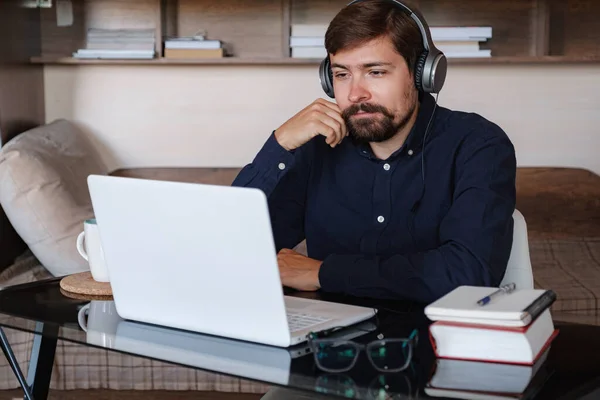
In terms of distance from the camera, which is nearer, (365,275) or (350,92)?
(365,275)

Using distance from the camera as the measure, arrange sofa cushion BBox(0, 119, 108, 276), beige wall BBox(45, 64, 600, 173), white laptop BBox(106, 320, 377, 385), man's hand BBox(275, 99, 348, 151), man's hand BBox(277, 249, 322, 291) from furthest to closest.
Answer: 1. beige wall BBox(45, 64, 600, 173)
2. sofa cushion BBox(0, 119, 108, 276)
3. man's hand BBox(275, 99, 348, 151)
4. man's hand BBox(277, 249, 322, 291)
5. white laptop BBox(106, 320, 377, 385)

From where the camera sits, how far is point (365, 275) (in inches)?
57.1

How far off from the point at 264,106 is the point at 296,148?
5.11 feet

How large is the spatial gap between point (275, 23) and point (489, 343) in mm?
2376

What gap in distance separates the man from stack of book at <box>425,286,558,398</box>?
0.42 meters

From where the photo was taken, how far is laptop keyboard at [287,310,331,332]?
1164mm

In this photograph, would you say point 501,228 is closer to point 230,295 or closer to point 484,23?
point 230,295

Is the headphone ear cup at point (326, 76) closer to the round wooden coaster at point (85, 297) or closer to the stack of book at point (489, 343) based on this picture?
the round wooden coaster at point (85, 297)

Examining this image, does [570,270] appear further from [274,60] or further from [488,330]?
[488,330]

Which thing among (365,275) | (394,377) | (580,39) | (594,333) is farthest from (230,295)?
(580,39)

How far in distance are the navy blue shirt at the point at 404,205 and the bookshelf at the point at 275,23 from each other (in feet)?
4.26

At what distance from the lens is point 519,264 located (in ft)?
5.10

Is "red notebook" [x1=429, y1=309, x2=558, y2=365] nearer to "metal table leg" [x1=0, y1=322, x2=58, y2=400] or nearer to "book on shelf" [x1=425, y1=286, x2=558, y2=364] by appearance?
"book on shelf" [x1=425, y1=286, x2=558, y2=364]

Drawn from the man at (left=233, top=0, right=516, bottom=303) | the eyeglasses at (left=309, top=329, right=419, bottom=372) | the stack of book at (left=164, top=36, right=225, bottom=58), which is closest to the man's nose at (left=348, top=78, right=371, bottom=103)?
the man at (left=233, top=0, right=516, bottom=303)
